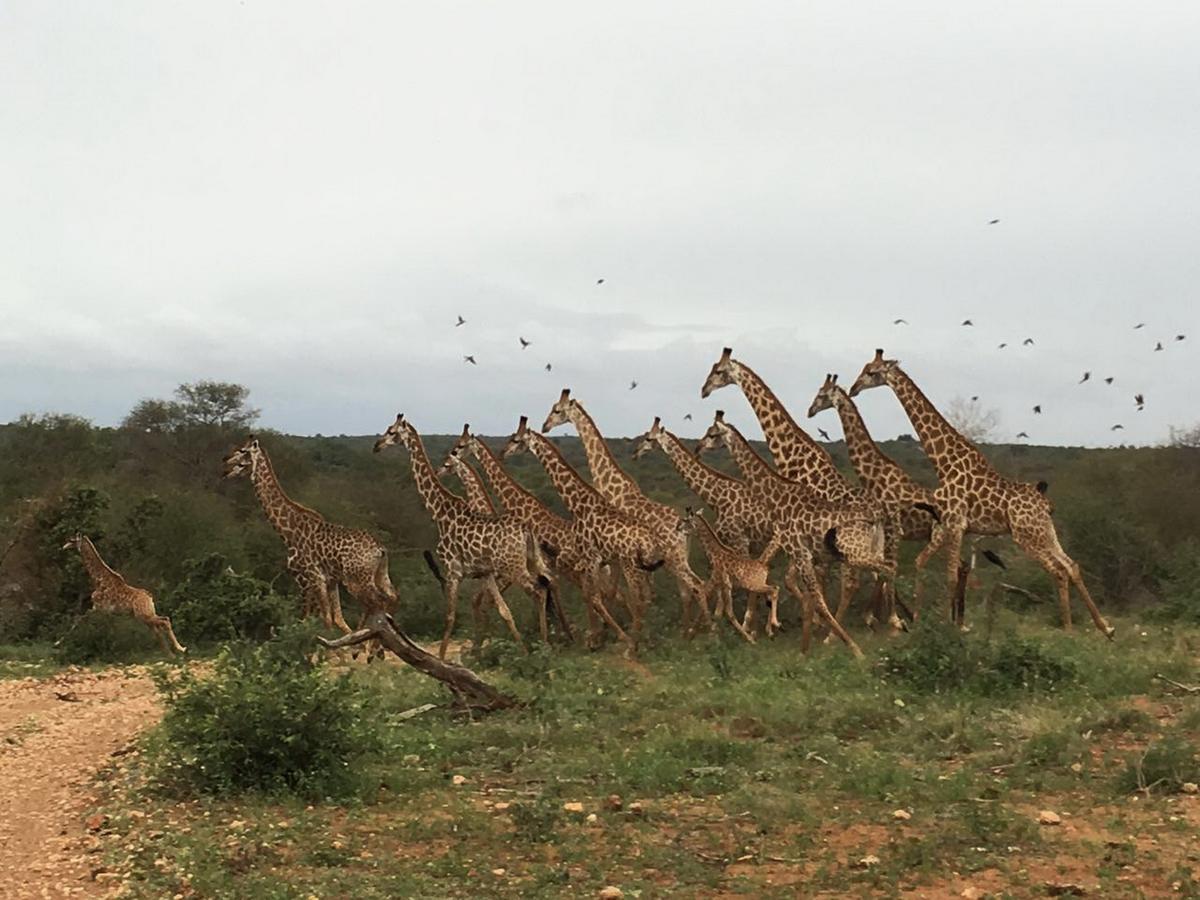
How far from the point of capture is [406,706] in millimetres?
9891

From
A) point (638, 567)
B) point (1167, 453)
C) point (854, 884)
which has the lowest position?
point (854, 884)

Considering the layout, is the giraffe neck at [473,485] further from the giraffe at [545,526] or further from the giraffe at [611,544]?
the giraffe at [611,544]

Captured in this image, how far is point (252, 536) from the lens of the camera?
19.8 m

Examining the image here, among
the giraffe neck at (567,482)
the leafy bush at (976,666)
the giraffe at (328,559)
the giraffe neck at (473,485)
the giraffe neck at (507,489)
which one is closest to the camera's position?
the leafy bush at (976,666)

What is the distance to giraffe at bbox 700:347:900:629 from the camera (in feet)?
50.3

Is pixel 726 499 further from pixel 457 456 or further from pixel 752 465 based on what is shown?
pixel 457 456

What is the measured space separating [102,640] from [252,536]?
474cm

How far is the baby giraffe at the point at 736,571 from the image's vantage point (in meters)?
14.2

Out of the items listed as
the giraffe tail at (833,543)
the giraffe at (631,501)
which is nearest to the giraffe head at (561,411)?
the giraffe at (631,501)

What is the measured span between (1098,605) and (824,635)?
224 inches

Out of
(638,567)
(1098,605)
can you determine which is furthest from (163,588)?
(1098,605)

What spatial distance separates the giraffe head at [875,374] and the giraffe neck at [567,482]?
11.9 ft

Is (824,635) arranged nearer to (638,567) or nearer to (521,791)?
(638,567)

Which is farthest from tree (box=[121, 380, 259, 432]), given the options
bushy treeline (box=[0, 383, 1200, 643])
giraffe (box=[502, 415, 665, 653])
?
giraffe (box=[502, 415, 665, 653])
